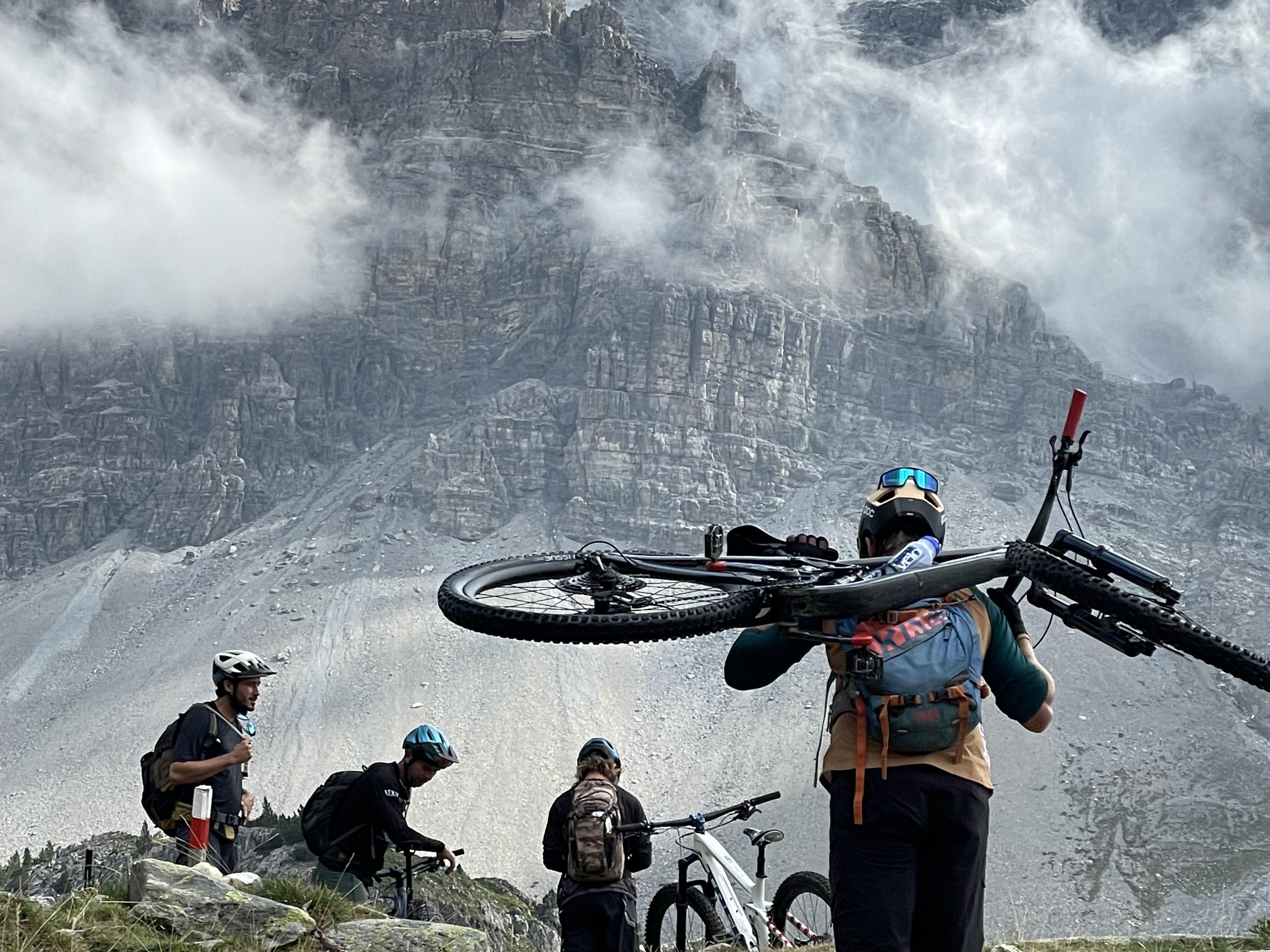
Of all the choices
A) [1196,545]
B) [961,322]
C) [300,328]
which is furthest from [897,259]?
[300,328]

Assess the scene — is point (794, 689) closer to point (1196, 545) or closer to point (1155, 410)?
point (1196, 545)

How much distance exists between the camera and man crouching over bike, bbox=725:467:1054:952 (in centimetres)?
483

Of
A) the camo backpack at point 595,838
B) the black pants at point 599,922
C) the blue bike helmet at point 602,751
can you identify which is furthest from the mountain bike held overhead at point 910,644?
the black pants at point 599,922

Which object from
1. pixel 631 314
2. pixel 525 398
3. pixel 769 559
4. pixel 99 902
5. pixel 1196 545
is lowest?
pixel 99 902

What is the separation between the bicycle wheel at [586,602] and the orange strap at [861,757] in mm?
639

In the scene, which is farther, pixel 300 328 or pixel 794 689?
pixel 300 328

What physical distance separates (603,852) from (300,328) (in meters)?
199

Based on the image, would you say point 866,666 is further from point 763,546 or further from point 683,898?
point 683,898

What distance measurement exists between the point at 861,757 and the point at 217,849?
5947 mm

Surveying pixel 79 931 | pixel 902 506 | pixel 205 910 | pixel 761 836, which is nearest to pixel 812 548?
pixel 902 506

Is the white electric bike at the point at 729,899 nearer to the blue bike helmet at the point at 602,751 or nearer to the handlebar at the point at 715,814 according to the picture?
the handlebar at the point at 715,814

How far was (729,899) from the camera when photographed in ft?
33.8

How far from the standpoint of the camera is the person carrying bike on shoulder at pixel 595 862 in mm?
8227

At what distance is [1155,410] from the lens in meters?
192
